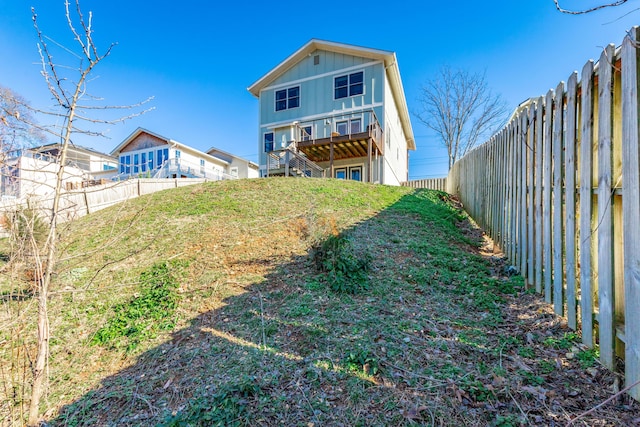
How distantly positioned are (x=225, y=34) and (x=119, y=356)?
18.2 m

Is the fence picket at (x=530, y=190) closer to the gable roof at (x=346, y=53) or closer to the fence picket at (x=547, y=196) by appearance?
the fence picket at (x=547, y=196)

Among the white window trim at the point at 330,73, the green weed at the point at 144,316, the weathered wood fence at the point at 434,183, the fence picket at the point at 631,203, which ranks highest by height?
the white window trim at the point at 330,73

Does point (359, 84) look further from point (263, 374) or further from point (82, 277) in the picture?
point (263, 374)

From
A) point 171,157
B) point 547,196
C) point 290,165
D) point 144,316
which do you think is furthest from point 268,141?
point 547,196

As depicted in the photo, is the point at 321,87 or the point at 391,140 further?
the point at 391,140

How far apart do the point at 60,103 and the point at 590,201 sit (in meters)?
3.87

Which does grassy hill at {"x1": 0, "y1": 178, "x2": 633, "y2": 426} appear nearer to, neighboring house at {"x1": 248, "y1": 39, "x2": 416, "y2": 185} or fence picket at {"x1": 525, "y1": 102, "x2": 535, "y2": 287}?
fence picket at {"x1": 525, "y1": 102, "x2": 535, "y2": 287}

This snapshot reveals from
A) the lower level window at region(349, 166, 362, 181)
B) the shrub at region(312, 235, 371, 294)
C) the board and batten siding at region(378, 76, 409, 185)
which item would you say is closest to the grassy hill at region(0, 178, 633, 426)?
the shrub at region(312, 235, 371, 294)

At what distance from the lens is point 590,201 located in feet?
6.41

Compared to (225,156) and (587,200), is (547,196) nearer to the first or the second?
(587,200)

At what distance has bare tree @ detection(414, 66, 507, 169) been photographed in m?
18.8

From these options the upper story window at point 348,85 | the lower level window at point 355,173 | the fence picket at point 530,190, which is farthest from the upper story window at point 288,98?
the fence picket at point 530,190

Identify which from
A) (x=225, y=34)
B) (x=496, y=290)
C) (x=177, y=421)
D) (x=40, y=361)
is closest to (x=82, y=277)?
(x=40, y=361)

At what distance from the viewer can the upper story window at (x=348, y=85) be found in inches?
575
